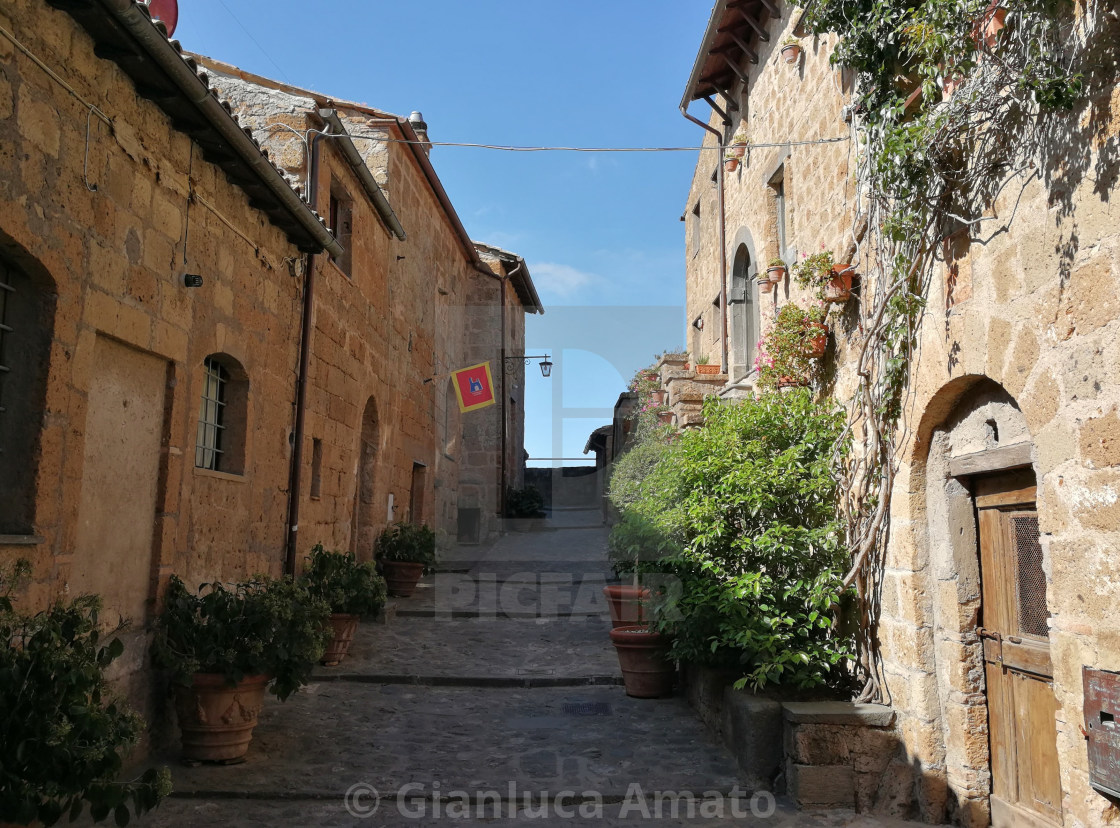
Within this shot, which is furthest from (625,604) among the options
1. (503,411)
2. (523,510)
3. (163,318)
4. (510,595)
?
(523,510)

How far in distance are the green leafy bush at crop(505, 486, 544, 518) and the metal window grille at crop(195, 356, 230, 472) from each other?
12711mm

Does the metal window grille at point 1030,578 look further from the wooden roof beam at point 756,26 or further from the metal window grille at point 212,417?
the wooden roof beam at point 756,26

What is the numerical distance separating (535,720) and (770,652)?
2.04 m

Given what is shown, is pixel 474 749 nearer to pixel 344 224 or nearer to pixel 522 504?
pixel 344 224

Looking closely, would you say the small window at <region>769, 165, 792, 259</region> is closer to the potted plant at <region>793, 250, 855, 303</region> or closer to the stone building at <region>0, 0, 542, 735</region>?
the potted plant at <region>793, 250, 855, 303</region>

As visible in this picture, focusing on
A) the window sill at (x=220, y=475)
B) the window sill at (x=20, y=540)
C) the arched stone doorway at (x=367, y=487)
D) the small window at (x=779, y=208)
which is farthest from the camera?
the arched stone doorway at (x=367, y=487)

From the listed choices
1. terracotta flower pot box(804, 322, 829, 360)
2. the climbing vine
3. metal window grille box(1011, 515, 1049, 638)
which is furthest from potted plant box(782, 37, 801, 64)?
metal window grille box(1011, 515, 1049, 638)

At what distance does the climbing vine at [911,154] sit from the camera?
11.5 feet

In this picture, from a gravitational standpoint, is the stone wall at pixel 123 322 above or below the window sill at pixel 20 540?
above

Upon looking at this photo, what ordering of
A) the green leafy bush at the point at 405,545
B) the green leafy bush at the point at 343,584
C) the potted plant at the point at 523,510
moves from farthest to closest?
the potted plant at the point at 523,510
the green leafy bush at the point at 405,545
the green leafy bush at the point at 343,584

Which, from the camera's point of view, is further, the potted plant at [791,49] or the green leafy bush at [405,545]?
the green leafy bush at [405,545]

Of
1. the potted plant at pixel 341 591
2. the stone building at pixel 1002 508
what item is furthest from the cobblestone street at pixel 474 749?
the stone building at pixel 1002 508

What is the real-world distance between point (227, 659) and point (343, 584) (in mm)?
2963

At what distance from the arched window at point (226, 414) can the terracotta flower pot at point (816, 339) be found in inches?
163
